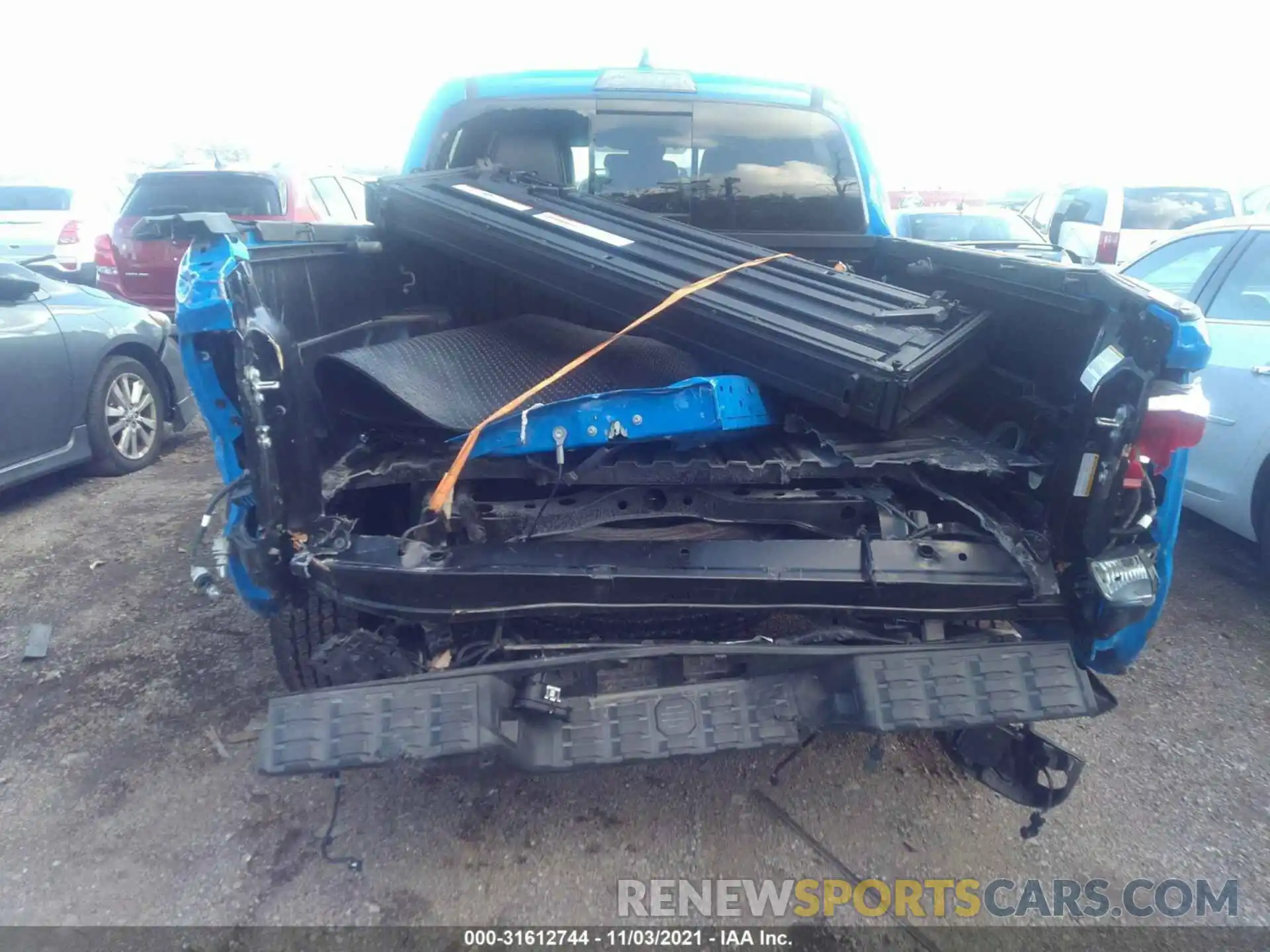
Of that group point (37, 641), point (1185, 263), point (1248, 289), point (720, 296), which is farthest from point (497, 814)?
point (1185, 263)

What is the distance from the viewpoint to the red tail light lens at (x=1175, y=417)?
2027 mm

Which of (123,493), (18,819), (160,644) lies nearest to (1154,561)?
(18,819)

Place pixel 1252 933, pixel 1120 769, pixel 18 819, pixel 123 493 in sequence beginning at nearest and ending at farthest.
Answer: pixel 1252 933
pixel 18 819
pixel 1120 769
pixel 123 493

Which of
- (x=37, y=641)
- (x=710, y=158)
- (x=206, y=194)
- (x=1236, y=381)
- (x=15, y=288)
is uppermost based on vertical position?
(x=710, y=158)

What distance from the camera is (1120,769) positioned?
292 cm

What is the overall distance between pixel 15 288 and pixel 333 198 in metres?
5.88

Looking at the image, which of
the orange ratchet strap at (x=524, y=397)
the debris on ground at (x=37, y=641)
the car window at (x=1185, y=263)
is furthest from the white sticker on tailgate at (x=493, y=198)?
the car window at (x=1185, y=263)

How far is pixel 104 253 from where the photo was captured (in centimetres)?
812

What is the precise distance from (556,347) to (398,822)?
1.72 metres

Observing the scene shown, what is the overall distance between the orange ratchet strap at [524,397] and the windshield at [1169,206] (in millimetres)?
10807

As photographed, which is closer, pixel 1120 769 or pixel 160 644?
pixel 1120 769

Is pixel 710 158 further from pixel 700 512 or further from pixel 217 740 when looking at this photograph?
pixel 217 740

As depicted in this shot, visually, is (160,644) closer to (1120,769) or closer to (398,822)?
(398,822)

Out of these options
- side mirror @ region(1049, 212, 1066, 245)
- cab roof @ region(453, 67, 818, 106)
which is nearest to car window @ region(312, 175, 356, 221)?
cab roof @ region(453, 67, 818, 106)
